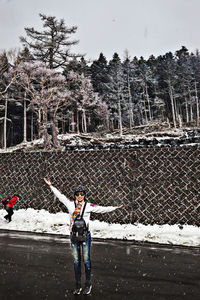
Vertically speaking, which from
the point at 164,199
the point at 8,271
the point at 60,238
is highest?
the point at 164,199

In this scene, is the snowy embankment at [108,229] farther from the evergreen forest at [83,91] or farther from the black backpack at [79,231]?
the evergreen forest at [83,91]

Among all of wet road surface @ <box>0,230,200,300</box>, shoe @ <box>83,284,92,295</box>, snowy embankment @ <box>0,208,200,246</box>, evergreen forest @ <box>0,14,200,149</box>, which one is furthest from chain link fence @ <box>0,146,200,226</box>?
evergreen forest @ <box>0,14,200,149</box>

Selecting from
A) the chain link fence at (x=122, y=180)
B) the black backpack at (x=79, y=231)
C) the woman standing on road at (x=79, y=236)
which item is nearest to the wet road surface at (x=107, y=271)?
the woman standing on road at (x=79, y=236)

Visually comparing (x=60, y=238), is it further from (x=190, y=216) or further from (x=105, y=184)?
(x=190, y=216)

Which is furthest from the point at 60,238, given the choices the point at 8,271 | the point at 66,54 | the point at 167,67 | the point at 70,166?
the point at 167,67

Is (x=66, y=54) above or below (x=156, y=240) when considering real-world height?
above

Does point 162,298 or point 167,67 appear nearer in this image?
point 162,298

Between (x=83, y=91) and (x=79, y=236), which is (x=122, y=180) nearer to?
(x=79, y=236)

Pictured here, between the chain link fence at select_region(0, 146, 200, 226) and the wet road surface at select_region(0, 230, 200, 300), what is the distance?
1461 millimetres

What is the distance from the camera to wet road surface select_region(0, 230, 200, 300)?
9.37 ft

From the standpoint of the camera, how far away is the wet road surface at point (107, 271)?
9.37ft

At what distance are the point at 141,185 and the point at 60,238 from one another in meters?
2.83

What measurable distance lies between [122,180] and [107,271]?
3.69 m

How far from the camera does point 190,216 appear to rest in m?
6.04
